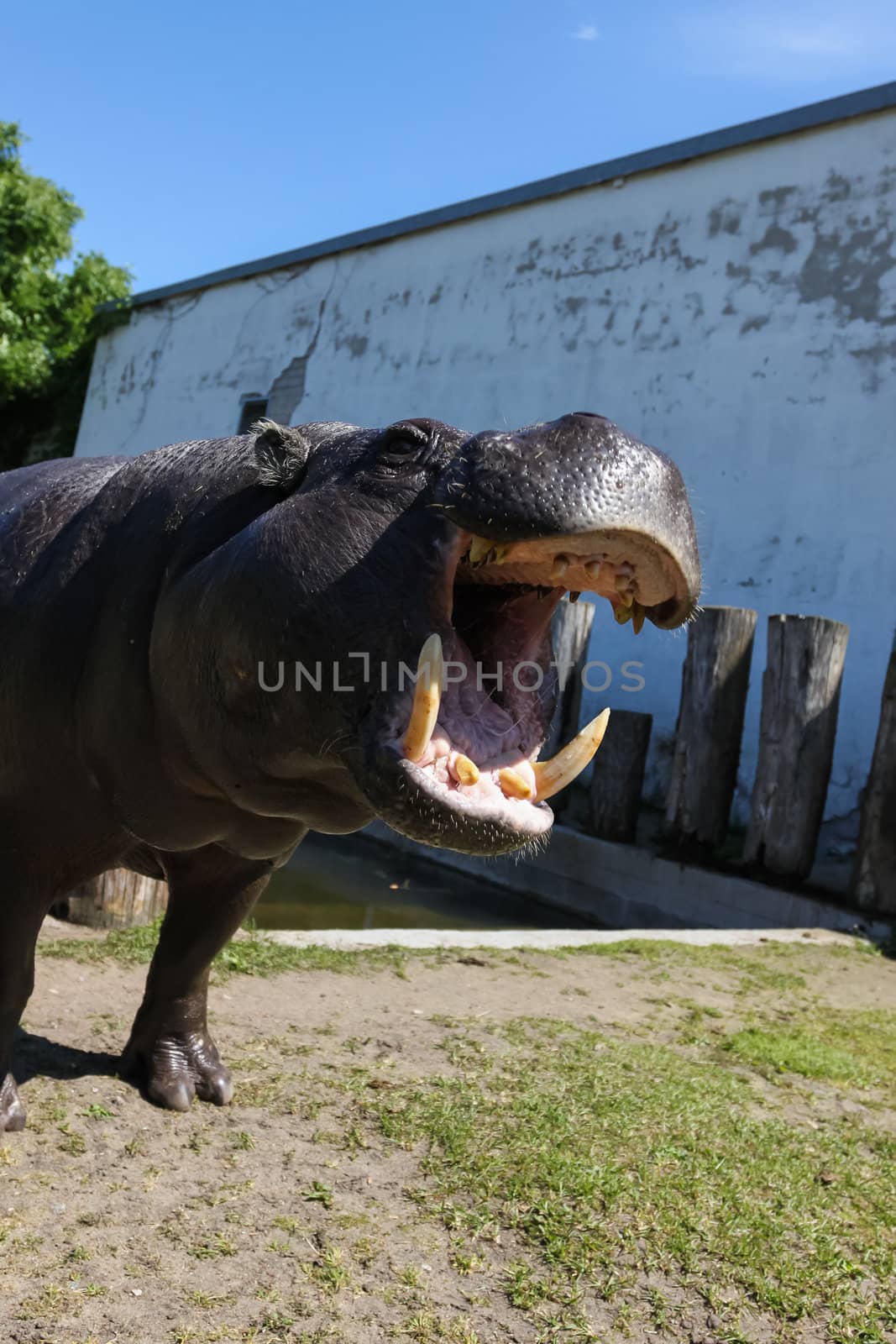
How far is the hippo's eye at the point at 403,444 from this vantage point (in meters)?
2.20

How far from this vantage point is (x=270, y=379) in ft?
47.3

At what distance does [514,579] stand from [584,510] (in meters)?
0.34

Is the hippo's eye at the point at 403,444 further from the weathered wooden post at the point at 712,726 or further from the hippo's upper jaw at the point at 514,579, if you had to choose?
the weathered wooden post at the point at 712,726

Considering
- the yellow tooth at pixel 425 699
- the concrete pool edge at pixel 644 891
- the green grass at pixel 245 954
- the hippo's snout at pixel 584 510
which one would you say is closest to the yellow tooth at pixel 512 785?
the yellow tooth at pixel 425 699

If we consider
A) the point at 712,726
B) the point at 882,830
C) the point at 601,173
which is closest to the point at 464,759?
the point at 882,830

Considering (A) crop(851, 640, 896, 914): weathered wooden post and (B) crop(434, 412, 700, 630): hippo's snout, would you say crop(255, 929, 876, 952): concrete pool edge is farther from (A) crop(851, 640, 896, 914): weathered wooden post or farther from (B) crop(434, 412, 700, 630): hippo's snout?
(B) crop(434, 412, 700, 630): hippo's snout

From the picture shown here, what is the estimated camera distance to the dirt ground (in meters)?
2.04

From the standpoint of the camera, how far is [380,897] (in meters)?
6.53

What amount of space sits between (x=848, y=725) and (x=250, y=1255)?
6.85 meters

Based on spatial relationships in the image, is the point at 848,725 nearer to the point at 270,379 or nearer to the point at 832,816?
the point at 832,816

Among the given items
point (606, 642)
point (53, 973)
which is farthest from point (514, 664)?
point (606, 642)

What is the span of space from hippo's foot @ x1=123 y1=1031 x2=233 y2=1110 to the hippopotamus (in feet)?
0.07

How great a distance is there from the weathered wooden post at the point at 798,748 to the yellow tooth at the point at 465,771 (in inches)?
200

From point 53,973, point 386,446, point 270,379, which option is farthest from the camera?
point 270,379
